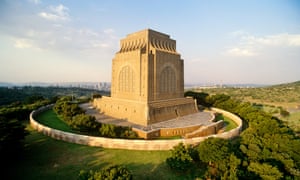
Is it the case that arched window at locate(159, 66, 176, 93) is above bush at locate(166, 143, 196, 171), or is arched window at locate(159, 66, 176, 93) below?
above

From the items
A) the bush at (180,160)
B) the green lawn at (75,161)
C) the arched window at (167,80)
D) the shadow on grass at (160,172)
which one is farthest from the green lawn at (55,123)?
the arched window at (167,80)

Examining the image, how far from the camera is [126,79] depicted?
94.4 ft

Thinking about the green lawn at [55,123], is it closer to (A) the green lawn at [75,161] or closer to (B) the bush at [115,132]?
(A) the green lawn at [75,161]

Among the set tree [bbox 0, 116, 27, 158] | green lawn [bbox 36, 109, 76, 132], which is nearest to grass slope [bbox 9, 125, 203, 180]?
tree [bbox 0, 116, 27, 158]

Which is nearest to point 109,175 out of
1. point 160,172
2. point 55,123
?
point 160,172

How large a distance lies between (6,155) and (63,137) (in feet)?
16.7

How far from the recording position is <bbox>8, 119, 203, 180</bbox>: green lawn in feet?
39.7

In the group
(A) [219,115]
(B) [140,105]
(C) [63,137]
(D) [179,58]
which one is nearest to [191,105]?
(A) [219,115]

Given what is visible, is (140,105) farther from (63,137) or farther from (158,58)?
(63,137)

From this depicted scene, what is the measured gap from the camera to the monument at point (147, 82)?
24.9 m

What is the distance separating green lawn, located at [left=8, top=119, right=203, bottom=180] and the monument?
8.17 meters

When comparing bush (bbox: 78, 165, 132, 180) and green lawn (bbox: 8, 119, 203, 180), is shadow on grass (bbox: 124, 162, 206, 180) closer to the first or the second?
green lawn (bbox: 8, 119, 203, 180)

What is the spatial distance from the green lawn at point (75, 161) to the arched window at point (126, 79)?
13595 mm

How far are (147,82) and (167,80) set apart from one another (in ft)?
16.6
